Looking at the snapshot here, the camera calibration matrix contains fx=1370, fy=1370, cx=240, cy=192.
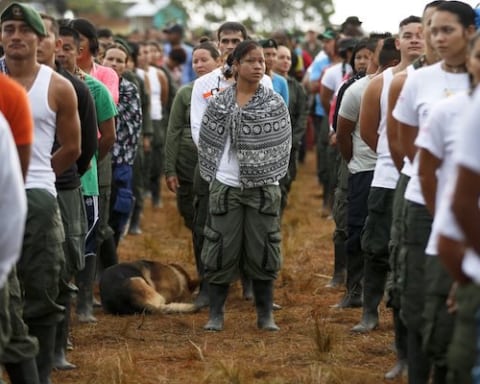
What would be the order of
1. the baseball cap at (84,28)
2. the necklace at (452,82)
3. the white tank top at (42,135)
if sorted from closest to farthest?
the necklace at (452,82) < the white tank top at (42,135) < the baseball cap at (84,28)

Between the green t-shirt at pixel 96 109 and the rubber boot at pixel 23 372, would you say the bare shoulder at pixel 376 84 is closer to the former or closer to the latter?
the green t-shirt at pixel 96 109

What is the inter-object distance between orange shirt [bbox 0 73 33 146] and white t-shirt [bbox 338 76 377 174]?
4.21 meters

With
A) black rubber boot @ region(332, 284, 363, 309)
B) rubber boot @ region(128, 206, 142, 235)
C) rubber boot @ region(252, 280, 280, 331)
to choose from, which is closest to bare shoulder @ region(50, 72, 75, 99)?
rubber boot @ region(252, 280, 280, 331)

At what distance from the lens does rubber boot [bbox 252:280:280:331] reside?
9.57 m

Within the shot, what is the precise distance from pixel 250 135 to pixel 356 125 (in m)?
0.96

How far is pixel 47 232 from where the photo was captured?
696cm

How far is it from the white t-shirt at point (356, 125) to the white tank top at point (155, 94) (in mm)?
6882

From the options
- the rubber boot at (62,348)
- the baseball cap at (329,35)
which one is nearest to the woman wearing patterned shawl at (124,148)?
the rubber boot at (62,348)

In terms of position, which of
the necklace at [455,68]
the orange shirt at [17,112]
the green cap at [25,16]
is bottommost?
the orange shirt at [17,112]

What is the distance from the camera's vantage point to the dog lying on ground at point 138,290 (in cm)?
1024

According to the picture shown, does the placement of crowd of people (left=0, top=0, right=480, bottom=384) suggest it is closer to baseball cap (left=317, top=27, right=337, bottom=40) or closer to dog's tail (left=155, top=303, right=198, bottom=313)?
dog's tail (left=155, top=303, right=198, bottom=313)

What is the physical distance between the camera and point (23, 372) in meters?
6.56

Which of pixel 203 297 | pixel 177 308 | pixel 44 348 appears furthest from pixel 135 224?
pixel 44 348

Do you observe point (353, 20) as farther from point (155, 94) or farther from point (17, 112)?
point (17, 112)
